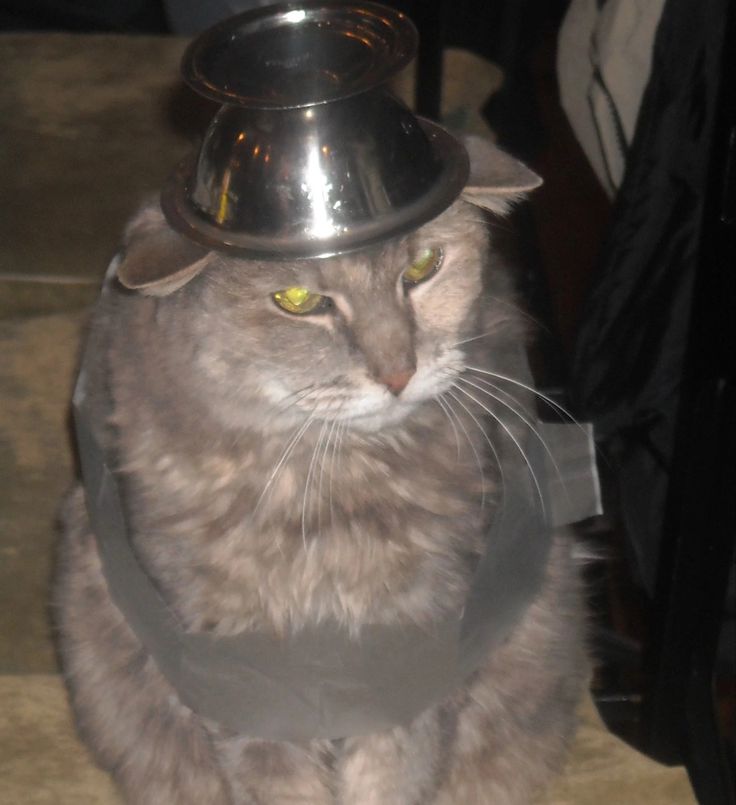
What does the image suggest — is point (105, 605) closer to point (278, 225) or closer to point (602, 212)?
point (278, 225)

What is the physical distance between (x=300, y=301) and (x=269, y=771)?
448mm

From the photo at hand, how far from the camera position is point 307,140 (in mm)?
733

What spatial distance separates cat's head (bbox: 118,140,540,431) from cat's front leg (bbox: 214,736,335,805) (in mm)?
315

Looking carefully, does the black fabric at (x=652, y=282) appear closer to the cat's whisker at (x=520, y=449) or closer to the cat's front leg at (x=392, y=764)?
the cat's whisker at (x=520, y=449)

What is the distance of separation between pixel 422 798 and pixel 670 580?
1.05 feet

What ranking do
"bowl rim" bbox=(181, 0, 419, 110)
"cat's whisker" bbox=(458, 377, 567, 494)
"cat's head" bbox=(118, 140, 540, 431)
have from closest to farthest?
"bowl rim" bbox=(181, 0, 419, 110) < "cat's head" bbox=(118, 140, 540, 431) < "cat's whisker" bbox=(458, 377, 567, 494)

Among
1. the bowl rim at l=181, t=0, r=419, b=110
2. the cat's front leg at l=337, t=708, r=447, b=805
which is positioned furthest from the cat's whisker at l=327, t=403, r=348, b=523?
the bowl rim at l=181, t=0, r=419, b=110

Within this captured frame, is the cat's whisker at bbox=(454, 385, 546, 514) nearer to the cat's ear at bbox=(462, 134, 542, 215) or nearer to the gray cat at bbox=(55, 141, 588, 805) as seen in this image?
the gray cat at bbox=(55, 141, 588, 805)

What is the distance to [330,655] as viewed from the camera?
96 centimetres

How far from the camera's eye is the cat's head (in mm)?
855

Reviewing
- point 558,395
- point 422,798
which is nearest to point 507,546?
point 422,798

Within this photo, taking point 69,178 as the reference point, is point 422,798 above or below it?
below

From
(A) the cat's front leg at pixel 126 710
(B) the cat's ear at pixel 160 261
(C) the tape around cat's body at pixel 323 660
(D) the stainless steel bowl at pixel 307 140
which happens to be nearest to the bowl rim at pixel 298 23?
(D) the stainless steel bowl at pixel 307 140

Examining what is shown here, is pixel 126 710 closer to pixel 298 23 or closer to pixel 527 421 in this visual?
pixel 527 421
